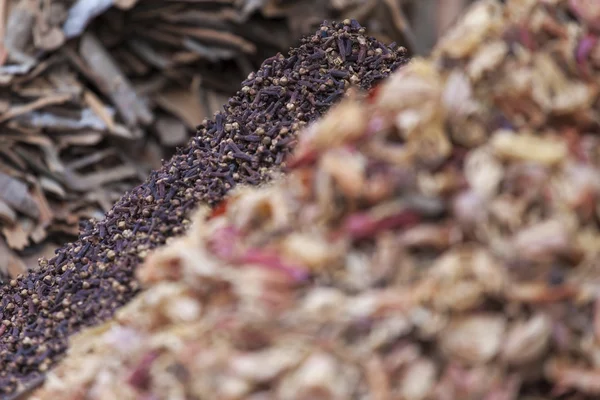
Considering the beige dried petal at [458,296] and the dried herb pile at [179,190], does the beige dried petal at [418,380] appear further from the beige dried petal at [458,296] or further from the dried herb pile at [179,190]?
the dried herb pile at [179,190]

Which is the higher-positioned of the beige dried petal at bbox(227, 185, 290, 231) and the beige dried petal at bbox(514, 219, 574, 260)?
the beige dried petal at bbox(227, 185, 290, 231)

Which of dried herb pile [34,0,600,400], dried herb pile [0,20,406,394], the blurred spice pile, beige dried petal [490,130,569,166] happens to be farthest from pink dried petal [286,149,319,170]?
the blurred spice pile

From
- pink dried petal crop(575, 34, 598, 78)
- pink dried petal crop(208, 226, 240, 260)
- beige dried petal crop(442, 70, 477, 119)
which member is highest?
pink dried petal crop(208, 226, 240, 260)

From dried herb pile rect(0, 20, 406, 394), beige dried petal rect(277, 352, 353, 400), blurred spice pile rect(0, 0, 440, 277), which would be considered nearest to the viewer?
beige dried petal rect(277, 352, 353, 400)

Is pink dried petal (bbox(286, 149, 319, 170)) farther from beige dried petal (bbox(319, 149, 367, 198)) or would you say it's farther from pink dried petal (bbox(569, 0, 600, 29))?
pink dried petal (bbox(569, 0, 600, 29))

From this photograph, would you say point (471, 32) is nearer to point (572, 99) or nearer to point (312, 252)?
point (572, 99)

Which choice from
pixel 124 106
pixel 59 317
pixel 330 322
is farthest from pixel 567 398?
pixel 124 106

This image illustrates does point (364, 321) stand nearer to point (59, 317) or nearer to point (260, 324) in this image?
point (260, 324)

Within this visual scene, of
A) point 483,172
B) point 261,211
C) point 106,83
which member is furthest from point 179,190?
point 106,83

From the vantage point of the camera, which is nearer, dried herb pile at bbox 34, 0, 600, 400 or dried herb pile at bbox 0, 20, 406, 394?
dried herb pile at bbox 34, 0, 600, 400
